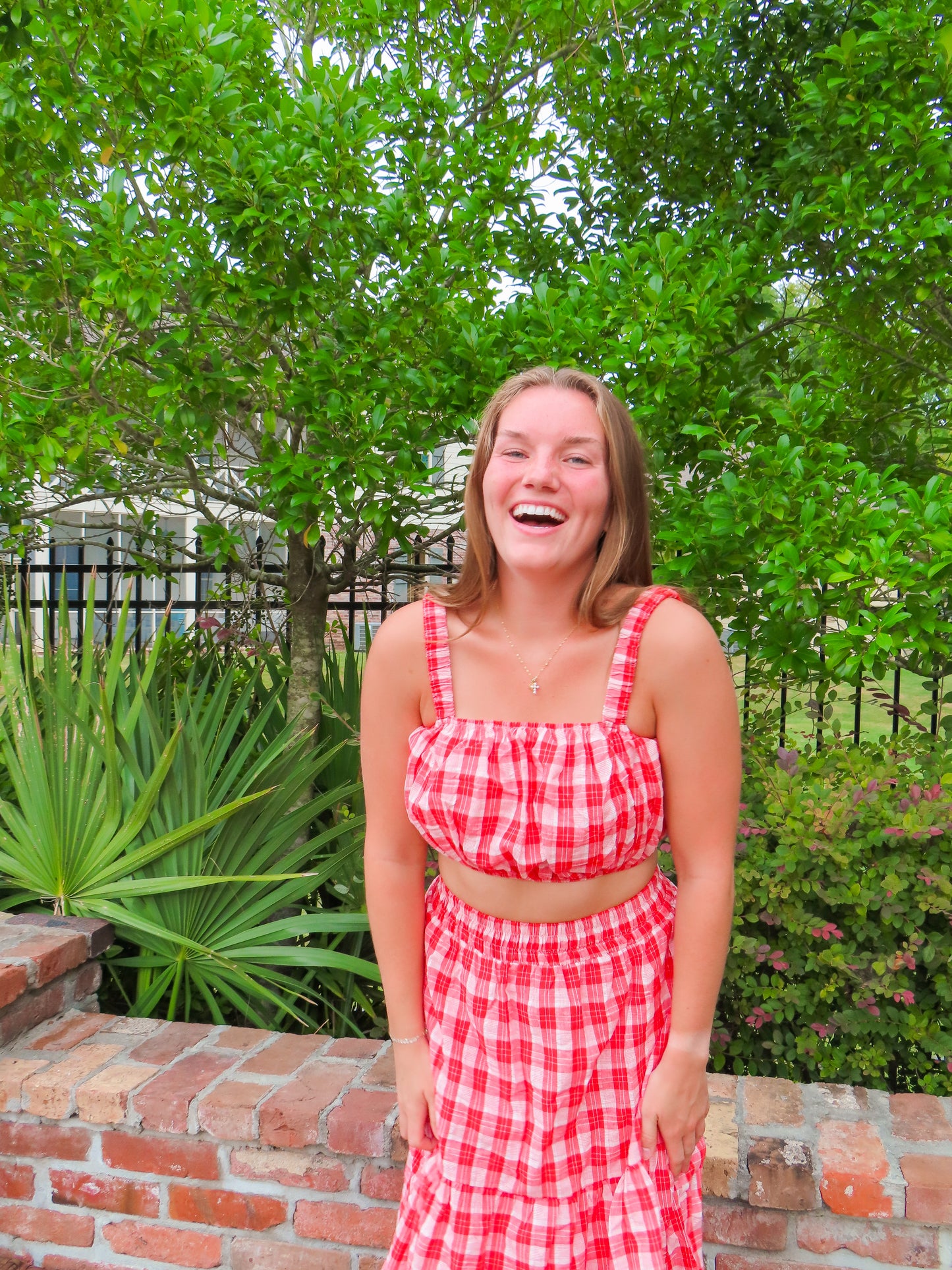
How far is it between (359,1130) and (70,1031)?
2.97 feet

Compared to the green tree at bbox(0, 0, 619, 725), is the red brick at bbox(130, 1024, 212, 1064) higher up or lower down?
lower down

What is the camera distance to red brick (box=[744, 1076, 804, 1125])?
2.01 meters

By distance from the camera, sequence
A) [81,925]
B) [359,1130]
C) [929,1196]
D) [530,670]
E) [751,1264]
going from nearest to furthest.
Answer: [530,670], [929,1196], [751,1264], [359,1130], [81,925]

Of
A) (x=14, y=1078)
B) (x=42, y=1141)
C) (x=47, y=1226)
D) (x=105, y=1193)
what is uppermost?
(x=14, y=1078)

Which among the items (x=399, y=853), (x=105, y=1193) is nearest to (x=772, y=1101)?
(x=399, y=853)

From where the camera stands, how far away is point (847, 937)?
8.20ft

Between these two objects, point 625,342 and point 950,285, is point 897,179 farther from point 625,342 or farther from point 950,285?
point 625,342

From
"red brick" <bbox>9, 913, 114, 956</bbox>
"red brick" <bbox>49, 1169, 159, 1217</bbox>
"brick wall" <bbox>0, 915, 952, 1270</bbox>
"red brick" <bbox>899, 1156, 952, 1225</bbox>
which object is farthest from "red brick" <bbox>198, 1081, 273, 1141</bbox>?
"red brick" <bbox>899, 1156, 952, 1225</bbox>

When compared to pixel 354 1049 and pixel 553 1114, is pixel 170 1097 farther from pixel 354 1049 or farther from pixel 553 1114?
pixel 553 1114

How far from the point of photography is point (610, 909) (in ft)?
5.01

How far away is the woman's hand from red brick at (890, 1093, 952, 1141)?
1.04m

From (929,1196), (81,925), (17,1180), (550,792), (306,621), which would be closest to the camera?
(550,792)

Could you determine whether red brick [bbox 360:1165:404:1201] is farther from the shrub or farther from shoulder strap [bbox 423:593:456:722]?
shoulder strap [bbox 423:593:456:722]

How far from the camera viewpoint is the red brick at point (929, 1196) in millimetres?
1803
